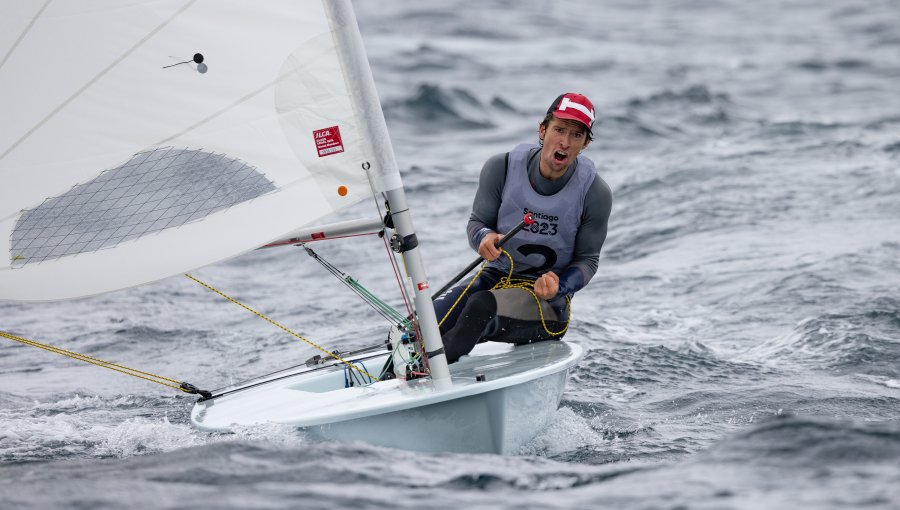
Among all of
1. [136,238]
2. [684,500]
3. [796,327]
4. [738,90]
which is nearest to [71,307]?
[136,238]

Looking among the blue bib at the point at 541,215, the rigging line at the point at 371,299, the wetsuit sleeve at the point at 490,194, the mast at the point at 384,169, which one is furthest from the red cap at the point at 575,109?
the rigging line at the point at 371,299

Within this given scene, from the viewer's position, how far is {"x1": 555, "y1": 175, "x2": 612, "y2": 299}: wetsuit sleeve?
4.30 meters

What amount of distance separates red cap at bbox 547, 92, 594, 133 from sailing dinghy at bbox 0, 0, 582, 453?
737mm

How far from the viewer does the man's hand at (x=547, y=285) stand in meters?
4.13

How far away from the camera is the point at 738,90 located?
15703 millimetres

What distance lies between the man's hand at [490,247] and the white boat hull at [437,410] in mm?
410

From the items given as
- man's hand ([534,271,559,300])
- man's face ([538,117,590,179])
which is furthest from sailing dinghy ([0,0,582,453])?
man's face ([538,117,590,179])

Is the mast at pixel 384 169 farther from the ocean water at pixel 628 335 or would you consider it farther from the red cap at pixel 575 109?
the red cap at pixel 575 109

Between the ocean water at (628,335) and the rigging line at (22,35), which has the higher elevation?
the rigging line at (22,35)

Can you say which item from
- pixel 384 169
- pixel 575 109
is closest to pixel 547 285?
pixel 575 109

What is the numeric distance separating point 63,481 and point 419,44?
54.3 ft

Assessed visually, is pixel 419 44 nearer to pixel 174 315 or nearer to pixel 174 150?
pixel 174 315

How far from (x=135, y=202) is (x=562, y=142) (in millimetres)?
1599

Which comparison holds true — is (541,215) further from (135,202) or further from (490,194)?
(135,202)
